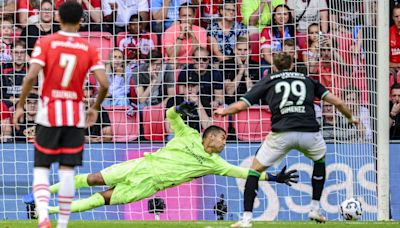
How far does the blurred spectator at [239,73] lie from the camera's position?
15070 mm

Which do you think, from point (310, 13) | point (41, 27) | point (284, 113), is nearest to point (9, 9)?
point (41, 27)

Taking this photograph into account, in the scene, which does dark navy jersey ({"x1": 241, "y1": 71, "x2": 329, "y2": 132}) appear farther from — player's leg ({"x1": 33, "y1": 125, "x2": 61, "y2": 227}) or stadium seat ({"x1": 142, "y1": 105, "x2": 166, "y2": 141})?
stadium seat ({"x1": 142, "y1": 105, "x2": 166, "y2": 141})

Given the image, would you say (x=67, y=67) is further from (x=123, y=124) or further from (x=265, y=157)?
(x=123, y=124)

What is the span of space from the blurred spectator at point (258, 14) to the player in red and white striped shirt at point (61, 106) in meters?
6.58

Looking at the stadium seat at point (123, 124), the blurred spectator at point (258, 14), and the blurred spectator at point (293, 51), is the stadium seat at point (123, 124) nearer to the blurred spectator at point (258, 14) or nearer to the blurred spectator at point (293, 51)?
the blurred spectator at point (258, 14)

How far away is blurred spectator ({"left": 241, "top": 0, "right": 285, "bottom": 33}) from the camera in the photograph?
15.0 m

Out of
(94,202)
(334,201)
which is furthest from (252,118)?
(94,202)

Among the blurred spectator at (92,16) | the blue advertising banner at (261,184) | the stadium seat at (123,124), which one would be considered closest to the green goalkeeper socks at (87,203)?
the blue advertising banner at (261,184)

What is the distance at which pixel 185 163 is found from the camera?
13.1m

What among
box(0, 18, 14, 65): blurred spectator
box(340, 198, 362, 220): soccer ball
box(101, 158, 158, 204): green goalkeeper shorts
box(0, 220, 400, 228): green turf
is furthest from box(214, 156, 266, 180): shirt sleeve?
box(0, 18, 14, 65): blurred spectator

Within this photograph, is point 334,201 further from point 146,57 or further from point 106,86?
point 106,86

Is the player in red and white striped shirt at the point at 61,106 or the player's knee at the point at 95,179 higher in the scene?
the player in red and white striped shirt at the point at 61,106

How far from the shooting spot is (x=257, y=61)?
1512 cm

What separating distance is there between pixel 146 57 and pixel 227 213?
2.88 m
